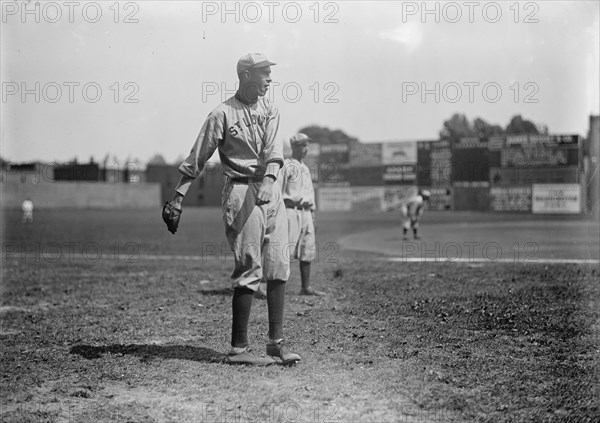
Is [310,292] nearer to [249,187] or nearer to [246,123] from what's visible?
[249,187]

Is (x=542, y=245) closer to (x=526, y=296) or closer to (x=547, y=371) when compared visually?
(x=526, y=296)

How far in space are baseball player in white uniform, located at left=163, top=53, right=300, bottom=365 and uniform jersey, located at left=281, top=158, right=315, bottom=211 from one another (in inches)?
131

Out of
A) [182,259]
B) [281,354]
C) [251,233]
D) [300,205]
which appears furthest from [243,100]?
[182,259]

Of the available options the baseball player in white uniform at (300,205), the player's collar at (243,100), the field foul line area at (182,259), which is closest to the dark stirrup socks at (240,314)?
the player's collar at (243,100)

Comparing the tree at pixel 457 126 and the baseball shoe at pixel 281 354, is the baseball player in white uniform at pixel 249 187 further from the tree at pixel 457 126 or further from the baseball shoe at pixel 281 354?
the tree at pixel 457 126

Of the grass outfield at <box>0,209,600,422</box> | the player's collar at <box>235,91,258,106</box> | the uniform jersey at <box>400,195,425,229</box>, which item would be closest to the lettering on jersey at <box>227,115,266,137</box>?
the player's collar at <box>235,91,258,106</box>

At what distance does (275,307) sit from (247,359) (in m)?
0.40

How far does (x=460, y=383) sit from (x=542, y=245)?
42.0 feet

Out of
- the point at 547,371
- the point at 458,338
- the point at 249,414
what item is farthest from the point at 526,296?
the point at 249,414

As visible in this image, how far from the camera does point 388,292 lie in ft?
26.0

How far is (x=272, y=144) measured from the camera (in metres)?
4.54

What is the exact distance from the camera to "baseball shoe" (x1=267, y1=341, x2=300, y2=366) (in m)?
4.48

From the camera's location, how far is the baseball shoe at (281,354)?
4480 millimetres

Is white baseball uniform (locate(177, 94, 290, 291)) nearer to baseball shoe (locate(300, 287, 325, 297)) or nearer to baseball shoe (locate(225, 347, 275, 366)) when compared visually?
baseball shoe (locate(225, 347, 275, 366))
